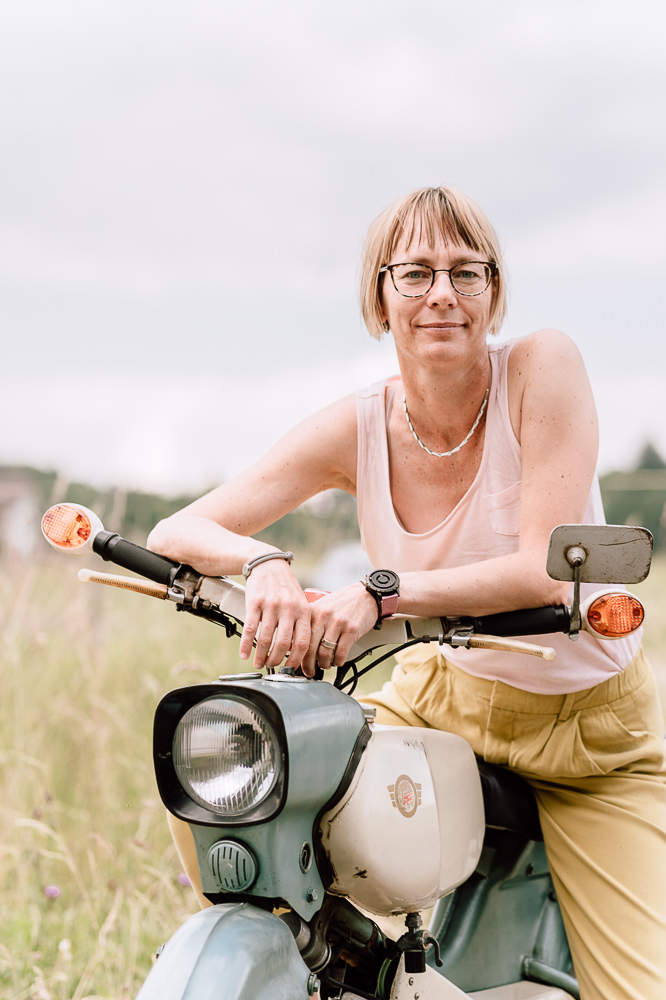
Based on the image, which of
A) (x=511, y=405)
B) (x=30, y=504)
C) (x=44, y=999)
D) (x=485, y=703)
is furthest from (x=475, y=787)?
(x=30, y=504)

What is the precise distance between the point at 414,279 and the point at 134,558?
74 cm

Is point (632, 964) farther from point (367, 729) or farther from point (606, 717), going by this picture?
point (367, 729)

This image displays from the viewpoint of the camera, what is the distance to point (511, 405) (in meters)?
1.77

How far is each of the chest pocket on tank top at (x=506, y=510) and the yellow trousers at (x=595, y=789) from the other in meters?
0.31

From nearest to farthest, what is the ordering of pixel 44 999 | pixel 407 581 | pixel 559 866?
pixel 407 581, pixel 559 866, pixel 44 999

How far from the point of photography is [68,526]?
149cm

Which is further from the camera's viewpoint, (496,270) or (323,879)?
(496,270)

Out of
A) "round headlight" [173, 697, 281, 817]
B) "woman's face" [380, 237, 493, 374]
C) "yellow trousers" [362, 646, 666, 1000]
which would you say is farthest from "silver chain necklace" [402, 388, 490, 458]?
"round headlight" [173, 697, 281, 817]

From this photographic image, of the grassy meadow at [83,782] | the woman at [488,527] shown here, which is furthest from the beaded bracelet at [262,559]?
the grassy meadow at [83,782]

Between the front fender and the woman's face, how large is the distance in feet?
3.36

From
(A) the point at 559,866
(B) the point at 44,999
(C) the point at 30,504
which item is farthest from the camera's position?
(C) the point at 30,504

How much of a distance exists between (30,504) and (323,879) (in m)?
3.65

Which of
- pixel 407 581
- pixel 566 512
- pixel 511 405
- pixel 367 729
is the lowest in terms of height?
pixel 367 729

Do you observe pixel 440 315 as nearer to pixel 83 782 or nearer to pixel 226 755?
pixel 226 755
